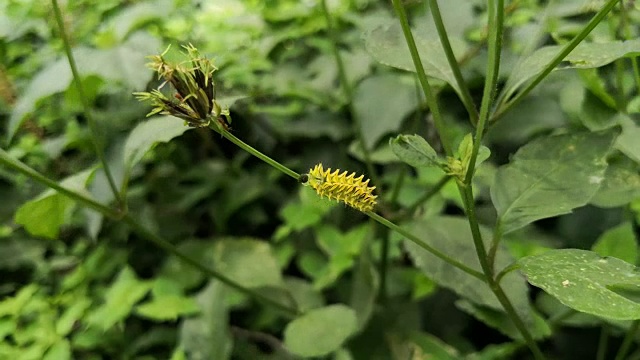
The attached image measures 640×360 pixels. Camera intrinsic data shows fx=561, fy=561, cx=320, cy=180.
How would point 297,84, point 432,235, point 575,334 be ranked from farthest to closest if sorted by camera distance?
point 297,84
point 575,334
point 432,235

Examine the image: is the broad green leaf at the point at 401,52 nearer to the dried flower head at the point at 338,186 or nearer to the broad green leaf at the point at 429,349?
the dried flower head at the point at 338,186

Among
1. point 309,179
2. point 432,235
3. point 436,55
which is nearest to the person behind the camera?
point 309,179

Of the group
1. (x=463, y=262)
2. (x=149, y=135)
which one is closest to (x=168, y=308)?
(x=149, y=135)

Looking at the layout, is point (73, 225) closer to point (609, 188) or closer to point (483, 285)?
point (483, 285)

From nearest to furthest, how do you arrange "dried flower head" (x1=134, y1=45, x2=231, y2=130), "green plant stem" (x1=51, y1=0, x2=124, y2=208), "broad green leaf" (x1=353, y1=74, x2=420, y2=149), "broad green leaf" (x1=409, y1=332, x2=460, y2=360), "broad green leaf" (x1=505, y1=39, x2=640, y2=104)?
"dried flower head" (x1=134, y1=45, x2=231, y2=130) → "broad green leaf" (x1=505, y1=39, x2=640, y2=104) → "green plant stem" (x1=51, y1=0, x2=124, y2=208) → "broad green leaf" (x1=409, y1=332, x2=460, y2=360) → "broad green leaf" (x1=353, y1=74, x2=420, y2=149)

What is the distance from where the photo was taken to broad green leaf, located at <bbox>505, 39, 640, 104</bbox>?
1.44ft

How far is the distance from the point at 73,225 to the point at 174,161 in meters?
0.21

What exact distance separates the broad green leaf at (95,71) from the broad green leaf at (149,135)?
185mm

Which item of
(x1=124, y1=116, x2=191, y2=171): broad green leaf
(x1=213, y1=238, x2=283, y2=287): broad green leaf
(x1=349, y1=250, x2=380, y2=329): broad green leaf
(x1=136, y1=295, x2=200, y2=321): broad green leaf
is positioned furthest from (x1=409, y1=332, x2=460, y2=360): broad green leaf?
(x1=124, y1=116, x2=191, y2=171): broad green leaf

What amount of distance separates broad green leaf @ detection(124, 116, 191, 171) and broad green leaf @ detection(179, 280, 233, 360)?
0.94 feet

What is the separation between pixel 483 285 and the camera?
0.58 m

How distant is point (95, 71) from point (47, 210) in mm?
251

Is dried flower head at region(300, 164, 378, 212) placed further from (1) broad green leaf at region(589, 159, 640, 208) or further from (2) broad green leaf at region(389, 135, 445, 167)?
(1) broad green leaf at region(589, 159, 640, 208)

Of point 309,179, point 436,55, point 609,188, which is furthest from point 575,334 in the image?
point 309,179
